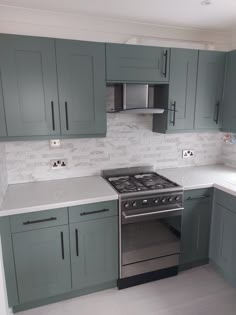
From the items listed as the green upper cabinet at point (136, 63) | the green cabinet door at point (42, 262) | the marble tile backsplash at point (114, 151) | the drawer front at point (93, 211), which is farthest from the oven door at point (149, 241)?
the green upper cabinet at point (136, 63)

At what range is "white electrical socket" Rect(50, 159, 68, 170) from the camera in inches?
88.3

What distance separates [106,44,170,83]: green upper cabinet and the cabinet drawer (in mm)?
1089

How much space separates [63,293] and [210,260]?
1.53 metres

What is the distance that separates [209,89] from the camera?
7.68 feet

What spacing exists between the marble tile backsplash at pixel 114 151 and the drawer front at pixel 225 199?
67 centimetres

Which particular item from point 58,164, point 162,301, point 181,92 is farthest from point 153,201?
point 181,92

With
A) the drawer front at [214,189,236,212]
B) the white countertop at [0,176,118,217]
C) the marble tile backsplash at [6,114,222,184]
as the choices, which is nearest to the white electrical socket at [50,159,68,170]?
the marble tile backsplash at [6,114,222,184]

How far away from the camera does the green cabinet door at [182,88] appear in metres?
2.18

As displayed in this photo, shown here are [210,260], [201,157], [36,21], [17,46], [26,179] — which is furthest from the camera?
[201,157]

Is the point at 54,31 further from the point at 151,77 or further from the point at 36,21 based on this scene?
the point at 151,77

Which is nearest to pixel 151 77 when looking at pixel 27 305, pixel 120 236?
pixel 120 236

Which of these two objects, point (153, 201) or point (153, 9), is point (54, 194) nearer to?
point (153, 201)

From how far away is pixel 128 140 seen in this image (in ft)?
8.09

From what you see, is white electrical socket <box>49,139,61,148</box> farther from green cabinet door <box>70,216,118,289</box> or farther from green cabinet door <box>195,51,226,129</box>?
green cabinet door <box>195,51,226,129</box>
